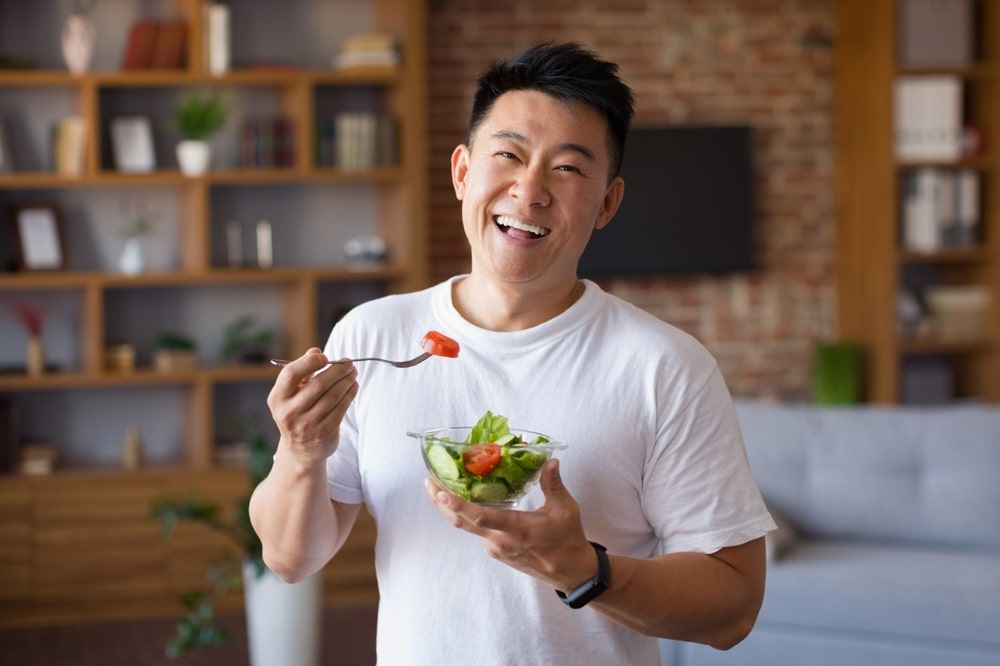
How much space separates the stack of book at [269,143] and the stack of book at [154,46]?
0.38m

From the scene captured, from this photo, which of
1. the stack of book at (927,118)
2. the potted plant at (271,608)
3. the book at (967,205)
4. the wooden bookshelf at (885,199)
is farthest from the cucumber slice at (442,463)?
the book at (967,205)

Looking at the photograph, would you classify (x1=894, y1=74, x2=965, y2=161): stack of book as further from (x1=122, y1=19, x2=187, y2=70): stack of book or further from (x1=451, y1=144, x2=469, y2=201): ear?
(x1=451, y1=144, x2=469, y2=201): ear

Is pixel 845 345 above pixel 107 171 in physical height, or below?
below

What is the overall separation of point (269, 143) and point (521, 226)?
355 centimetres

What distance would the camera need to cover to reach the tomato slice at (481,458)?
125cm

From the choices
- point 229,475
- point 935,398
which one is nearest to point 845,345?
point 935,398

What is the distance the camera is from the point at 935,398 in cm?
546

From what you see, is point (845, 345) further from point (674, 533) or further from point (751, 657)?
point (674, 533)

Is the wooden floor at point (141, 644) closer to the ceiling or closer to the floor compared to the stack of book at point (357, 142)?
closer to the floor

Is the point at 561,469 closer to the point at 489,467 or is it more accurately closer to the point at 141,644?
the point at 489,467

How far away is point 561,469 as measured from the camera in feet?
4.53

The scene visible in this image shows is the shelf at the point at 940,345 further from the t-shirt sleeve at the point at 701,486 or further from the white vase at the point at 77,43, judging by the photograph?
the t-shirt sleeve at the point at 701,486

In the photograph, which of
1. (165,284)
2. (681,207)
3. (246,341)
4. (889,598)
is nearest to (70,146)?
(165,284)

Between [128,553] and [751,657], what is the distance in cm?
243
